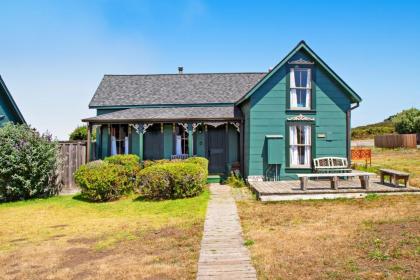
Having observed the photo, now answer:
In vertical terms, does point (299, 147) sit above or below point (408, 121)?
below

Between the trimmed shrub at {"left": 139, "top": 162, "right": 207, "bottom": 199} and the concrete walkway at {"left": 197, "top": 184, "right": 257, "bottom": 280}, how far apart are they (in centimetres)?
217

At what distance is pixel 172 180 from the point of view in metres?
12.9

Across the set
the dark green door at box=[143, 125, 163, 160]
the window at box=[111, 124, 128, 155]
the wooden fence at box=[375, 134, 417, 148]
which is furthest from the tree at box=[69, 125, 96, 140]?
the wooden fence at box=[375, 134, 417, 148]

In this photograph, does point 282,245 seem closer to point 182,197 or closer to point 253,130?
point 182,197

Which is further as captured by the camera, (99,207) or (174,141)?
(174,141)

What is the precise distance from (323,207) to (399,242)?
4.01 meters

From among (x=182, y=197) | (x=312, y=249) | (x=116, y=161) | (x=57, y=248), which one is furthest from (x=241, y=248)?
(x=116, y=161)

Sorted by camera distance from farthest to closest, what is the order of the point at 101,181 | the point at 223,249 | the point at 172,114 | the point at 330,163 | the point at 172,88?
the point at 172,88 < the point at 172,114 < the point at 330,163 < the point at 101,181 < the point at 223,249

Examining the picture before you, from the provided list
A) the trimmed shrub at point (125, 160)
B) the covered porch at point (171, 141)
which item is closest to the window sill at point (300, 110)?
the covered porch at point (171, 141)

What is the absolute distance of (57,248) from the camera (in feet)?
24.8

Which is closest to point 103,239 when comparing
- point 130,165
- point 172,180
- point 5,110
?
point 172,180

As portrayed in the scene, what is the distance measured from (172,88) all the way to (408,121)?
43.6 m

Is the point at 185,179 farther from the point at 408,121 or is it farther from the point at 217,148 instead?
the point at 408,121

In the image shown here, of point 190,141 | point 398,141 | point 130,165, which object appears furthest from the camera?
point 398,141
